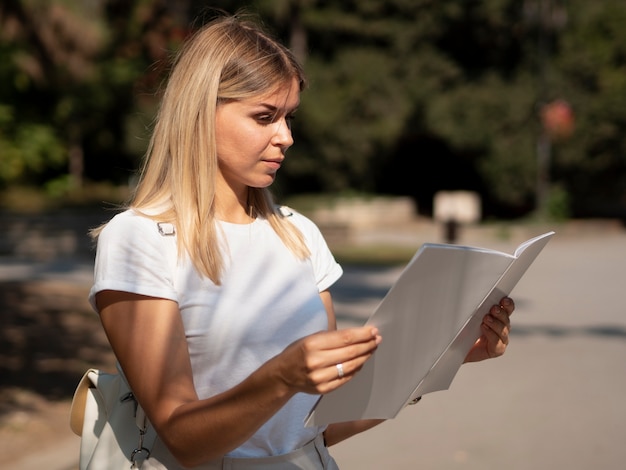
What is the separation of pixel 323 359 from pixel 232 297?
448 mm

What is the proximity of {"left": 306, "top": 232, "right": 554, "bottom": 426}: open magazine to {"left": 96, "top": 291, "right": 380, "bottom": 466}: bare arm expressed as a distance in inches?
3.8

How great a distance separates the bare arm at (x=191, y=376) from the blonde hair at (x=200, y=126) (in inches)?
6.3

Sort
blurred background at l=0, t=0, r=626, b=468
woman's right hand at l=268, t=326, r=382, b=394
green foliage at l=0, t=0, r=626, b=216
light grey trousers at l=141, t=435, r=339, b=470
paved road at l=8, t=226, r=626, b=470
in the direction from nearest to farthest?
woman's right hand at l=268, t=326, r=382, b=394 < light grey trousers at l=141, t=435, r=339, b=470 < paved road at l=8, t=226, r=626, b=470 < blurred background at l=0, t=0, r=626, b=468 < green foliage at l=0, t=0, r=626, b=216

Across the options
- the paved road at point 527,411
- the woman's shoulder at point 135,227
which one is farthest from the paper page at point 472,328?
the paved road at point 527,411

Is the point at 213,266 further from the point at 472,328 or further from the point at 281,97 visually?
the point at 472,328

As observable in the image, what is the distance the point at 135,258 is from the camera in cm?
174

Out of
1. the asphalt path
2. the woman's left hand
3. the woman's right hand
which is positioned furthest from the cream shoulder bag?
the asphalt path

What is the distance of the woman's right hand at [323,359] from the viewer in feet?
4.64

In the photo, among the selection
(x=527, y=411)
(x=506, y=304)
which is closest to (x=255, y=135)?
(x=506, y=304)

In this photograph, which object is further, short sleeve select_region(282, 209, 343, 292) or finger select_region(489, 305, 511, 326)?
short sleeve select_region(282, 209, 343, 292)

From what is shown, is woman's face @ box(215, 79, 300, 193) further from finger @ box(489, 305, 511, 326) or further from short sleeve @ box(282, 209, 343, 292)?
finger @ box(489, 305, 511, 326)

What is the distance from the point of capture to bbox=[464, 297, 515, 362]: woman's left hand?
191cm

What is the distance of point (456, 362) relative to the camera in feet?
6.18

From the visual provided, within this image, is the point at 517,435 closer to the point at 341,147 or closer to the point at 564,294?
the point at 564,294
